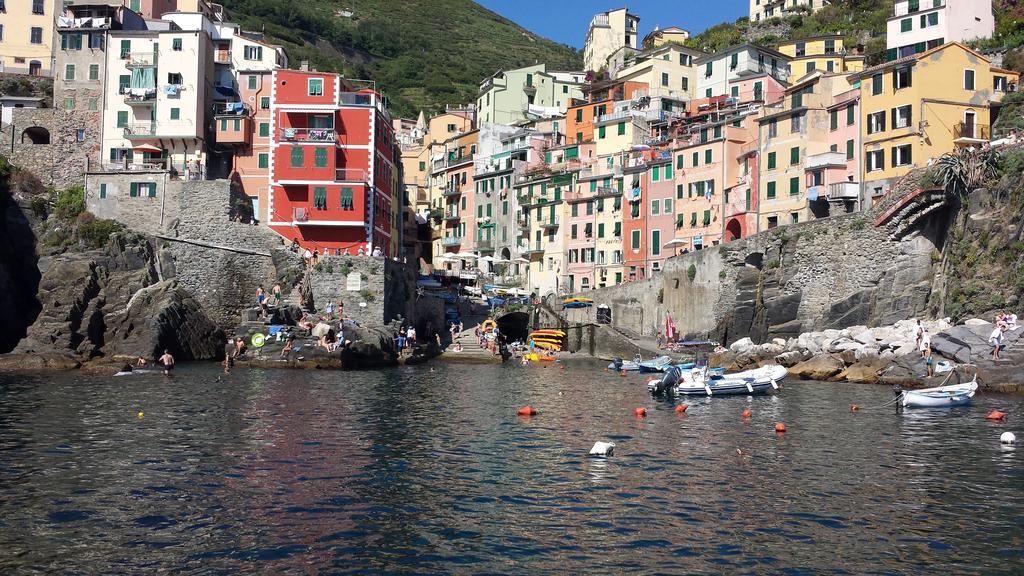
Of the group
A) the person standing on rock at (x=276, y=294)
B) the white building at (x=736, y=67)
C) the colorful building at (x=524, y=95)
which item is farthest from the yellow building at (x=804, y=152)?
the colorful building at (x=524, y=95)

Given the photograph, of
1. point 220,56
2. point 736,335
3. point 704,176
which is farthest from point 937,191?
point 220,56

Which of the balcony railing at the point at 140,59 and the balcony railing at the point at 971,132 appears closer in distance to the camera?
the balcony railing at the point at 971,132

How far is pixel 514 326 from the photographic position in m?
75.4

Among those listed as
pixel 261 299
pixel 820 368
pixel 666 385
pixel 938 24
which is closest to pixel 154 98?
pixel 261 299

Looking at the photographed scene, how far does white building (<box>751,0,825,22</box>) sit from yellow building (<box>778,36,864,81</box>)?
20.7m

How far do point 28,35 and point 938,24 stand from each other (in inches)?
2907

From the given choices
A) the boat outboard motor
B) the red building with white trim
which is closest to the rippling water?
the boat outboard motor

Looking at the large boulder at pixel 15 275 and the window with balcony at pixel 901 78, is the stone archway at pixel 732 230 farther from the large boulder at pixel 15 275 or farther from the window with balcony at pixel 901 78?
the large boulder at pixel 15 275

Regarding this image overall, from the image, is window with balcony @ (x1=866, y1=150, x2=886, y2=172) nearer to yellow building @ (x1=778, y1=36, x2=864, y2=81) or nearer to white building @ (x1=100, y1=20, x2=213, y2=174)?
yellow building @ (x1=778, y1=36, x2=864, y2=81)

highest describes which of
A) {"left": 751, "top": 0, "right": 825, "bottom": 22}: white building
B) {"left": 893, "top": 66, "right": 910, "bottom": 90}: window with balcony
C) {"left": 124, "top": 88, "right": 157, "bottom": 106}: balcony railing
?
{"left": 751, "top": 0, "right": 825, "bottom": 22}: white building

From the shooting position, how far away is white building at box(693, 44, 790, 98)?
263ft

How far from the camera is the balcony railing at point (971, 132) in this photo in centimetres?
5106

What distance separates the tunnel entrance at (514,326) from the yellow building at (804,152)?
2169 centimetres

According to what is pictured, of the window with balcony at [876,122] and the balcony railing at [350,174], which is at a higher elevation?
the window with balcony at [876,122]
